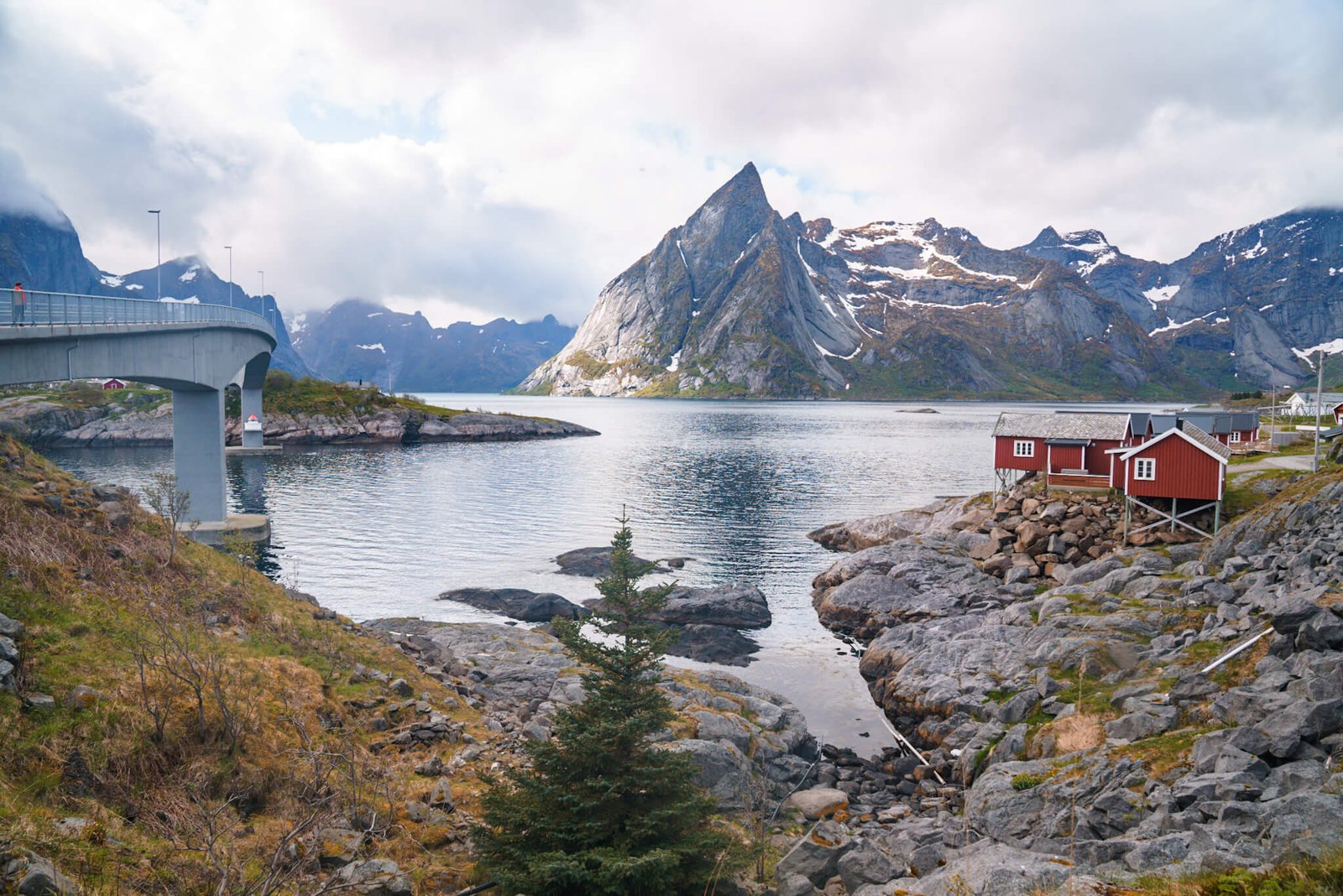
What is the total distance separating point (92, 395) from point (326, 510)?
104694 millimetres

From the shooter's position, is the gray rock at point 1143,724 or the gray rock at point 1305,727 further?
the gray rock at point 1143,724

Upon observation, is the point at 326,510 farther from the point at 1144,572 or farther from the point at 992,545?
the point at 1144,572

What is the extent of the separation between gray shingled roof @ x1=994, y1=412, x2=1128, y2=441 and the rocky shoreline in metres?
110

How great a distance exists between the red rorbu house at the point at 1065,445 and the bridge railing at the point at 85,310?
190 ft

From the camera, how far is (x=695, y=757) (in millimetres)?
18094

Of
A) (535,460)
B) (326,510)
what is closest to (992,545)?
(326,510)

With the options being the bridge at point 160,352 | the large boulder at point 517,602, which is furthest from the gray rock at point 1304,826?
the bridge at point 160,352

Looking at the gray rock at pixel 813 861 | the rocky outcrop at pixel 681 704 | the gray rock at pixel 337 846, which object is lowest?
the rocky outcrop at pixel 681 704

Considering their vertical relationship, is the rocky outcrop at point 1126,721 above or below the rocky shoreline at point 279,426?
below

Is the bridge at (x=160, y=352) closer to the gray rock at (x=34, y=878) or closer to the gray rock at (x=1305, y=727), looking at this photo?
the gray rock at (x=34, y=878)

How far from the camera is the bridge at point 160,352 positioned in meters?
29.3

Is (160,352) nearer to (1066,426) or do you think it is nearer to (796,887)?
(796,887)

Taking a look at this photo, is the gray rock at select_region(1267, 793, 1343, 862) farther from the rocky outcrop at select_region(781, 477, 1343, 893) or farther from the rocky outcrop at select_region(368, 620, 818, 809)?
the rocky outcrop at select_region(368, 620, 818, 809)

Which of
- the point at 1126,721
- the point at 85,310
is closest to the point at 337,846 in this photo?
the point at 1126,721
